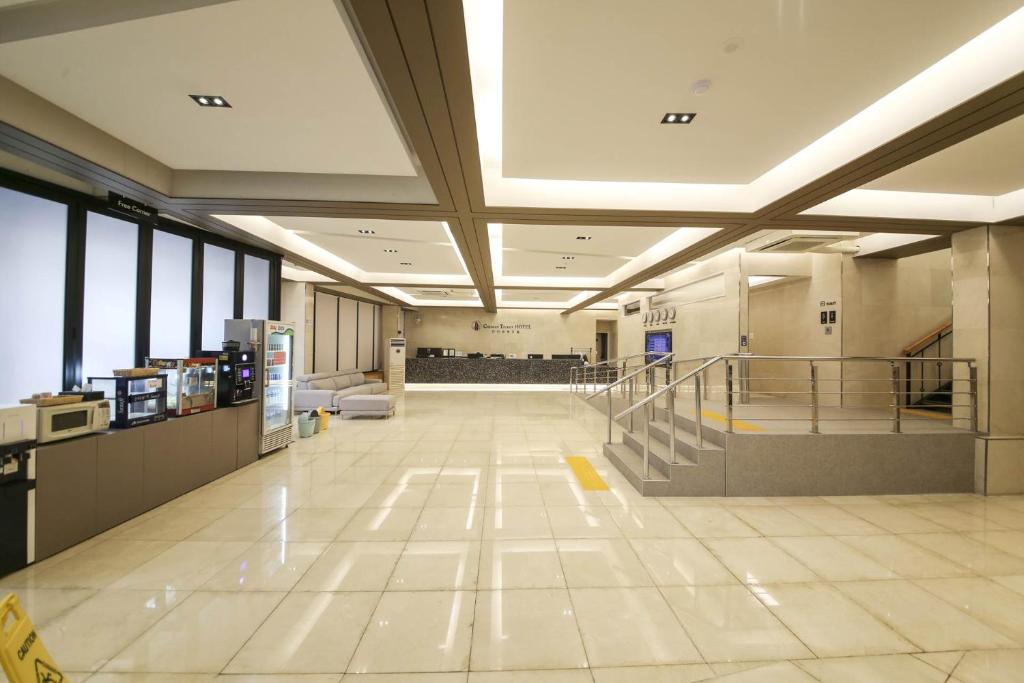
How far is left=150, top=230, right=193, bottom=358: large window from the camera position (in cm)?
487

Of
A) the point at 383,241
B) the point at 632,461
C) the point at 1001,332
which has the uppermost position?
the point at 383,241

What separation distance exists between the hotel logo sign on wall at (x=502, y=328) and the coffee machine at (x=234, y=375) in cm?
1287

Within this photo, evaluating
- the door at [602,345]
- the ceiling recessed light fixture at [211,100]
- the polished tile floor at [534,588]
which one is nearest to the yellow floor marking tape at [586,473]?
the polished tile floor at [534,588]

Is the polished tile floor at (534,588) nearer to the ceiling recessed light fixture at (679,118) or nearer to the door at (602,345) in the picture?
the ceiling recessed light fixture at (679,118)

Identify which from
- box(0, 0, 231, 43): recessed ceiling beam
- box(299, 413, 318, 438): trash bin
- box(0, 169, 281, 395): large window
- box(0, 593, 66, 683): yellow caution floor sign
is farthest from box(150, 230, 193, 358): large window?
box(0, 593, 66, 683): yellow caution floor sign

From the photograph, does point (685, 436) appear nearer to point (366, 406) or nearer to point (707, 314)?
point (707, 314)

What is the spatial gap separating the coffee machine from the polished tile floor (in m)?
1.28

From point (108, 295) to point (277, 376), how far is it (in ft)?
7.36

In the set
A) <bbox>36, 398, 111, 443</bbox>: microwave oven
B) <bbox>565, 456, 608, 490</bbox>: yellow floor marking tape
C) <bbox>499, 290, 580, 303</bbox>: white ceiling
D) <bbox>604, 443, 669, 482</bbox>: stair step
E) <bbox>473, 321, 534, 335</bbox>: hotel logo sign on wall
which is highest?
<bbox>499, 290, 580, 303</bbox>: white ceiling

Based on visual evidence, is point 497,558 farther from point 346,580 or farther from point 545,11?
point 545,11

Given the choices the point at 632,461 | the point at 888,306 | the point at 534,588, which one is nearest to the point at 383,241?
the point at 632,461

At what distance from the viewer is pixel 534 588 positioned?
2525mm

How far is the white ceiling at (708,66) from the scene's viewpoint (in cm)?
209

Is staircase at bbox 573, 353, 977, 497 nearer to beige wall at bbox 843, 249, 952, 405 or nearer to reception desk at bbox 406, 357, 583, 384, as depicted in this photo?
beige wall at bbox 843, 249, 952, 405
